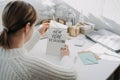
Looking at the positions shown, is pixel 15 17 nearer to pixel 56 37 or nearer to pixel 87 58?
pixel 56 37

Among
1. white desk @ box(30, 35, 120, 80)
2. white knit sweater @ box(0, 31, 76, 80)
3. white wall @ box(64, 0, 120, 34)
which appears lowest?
A: white desk @ box(30, 35, 120, 80)

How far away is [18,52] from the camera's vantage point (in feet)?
3.33

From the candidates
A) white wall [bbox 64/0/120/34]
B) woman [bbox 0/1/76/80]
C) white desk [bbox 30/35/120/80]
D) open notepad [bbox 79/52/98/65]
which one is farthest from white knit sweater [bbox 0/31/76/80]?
white wall [bbox 64/0/120/34]

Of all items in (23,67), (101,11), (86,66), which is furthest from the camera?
(101,11)

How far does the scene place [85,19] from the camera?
206cm

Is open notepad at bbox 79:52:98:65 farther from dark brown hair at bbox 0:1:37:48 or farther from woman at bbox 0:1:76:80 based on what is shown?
dark brown hair at bbox 0:1:37:48

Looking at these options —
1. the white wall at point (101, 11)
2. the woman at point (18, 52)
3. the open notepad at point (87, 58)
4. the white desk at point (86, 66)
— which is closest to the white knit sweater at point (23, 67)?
the woman at point (18, 52)

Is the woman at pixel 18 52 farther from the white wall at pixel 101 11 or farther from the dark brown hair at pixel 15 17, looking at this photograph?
the white wall at pixel 101 11

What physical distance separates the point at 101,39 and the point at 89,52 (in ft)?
0.93

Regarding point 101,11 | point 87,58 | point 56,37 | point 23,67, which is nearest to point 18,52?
point 23,67

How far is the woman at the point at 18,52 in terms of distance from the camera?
982 millimetres

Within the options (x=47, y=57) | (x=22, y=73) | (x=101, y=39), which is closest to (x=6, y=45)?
(x=22, y=73)

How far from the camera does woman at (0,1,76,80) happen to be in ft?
3.22

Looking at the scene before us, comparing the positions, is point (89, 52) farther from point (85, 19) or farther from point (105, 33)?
point (85, 19)
